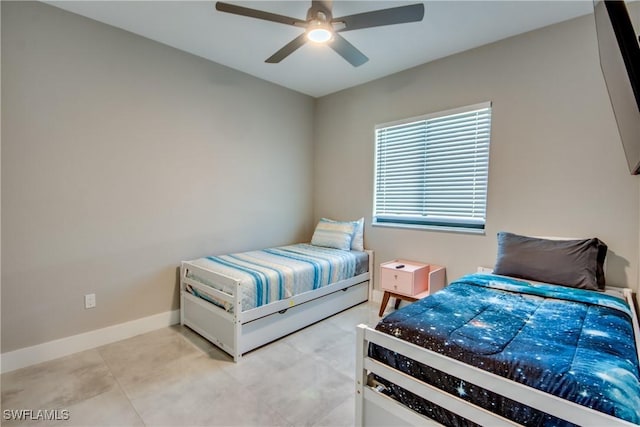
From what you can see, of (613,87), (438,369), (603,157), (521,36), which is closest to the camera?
(613,87)

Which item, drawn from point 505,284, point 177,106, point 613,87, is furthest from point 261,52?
point 505,284

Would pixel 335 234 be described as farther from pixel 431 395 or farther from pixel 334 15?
Result: pixel 431 395

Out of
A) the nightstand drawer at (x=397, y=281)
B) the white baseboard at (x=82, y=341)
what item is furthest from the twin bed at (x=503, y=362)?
the white baseboard at (x=82, y=341)

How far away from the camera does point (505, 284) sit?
Result: 6.75ft

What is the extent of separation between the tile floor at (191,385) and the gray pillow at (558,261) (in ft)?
4.82

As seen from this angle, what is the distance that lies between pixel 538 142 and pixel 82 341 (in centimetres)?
411

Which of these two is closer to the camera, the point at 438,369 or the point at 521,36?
the point at 438,369

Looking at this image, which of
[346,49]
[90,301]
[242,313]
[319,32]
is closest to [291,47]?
[319,32]

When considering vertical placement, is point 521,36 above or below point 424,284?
above

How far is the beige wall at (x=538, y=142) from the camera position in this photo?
2.21 m

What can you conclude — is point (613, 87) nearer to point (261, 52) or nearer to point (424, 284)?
point (424, 284)

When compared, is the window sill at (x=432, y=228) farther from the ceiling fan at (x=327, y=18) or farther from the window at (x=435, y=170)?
the ceiling fan at (x=327, y=18)

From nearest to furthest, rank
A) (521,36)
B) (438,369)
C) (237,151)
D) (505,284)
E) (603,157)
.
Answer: (438,369) → (505,284) → (603,157) → (521,36) → (237,151)

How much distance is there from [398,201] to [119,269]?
9.46ft
